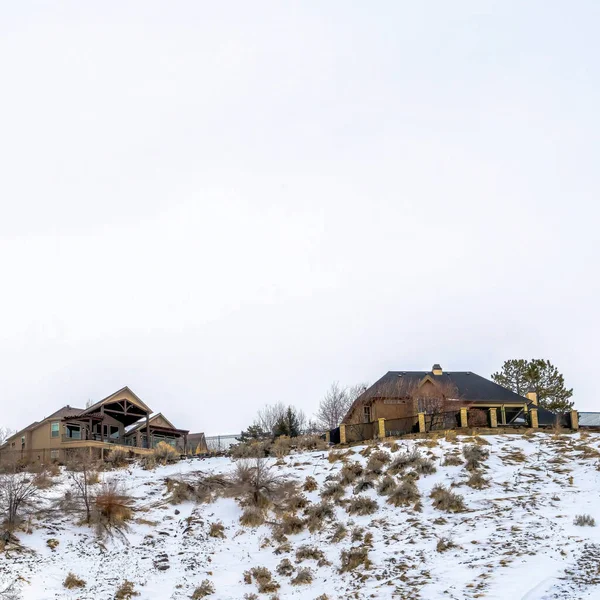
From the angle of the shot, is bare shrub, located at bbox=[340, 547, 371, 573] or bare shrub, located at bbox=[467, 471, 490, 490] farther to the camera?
bare shrub, located at bbox=[467, 471, 490, 490]

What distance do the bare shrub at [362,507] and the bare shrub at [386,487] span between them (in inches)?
46.5

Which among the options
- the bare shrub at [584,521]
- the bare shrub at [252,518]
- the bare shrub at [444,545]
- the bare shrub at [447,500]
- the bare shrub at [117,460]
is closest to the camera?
the bare shrub at [444,545]

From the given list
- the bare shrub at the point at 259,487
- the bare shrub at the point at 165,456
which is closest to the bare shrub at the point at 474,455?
the bare shrub at the point at 259,487

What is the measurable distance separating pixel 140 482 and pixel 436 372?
93.0ft

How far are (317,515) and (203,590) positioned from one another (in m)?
7.18

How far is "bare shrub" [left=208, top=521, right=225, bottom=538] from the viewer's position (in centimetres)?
3177

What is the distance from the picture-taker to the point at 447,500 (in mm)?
31828

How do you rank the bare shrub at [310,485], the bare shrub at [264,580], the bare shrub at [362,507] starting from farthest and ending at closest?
the bare shrub at [310,485], the bare shrub at [362,507], the bare shrub at [264,580]

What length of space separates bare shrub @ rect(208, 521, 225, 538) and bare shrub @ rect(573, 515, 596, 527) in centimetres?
1368

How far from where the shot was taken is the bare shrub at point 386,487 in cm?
3425

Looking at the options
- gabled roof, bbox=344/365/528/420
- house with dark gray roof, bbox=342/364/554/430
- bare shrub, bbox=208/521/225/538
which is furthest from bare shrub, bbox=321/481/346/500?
gabled roof, bbox=344/365/528/420

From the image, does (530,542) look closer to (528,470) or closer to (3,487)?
(528,470)

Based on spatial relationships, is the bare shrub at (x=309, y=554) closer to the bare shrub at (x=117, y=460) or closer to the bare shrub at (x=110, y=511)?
the bare shrub at (x=110, y=511)

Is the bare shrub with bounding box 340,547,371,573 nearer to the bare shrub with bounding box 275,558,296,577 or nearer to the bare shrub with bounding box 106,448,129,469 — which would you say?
the bare shrub with bounding box 275,558,296,577
